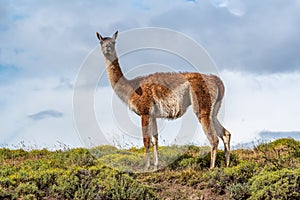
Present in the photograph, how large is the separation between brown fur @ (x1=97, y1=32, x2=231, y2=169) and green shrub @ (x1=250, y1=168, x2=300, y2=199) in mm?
2506

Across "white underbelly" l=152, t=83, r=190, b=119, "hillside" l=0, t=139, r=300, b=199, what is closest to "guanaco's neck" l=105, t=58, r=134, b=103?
"white underbelly" l=152, t=83, r=190, b=119

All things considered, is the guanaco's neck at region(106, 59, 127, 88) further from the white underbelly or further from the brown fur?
the white underbelly

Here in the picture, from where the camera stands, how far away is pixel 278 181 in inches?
380

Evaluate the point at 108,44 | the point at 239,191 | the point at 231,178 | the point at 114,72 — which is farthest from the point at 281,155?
the point at 108,44

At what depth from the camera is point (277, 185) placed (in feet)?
31.2

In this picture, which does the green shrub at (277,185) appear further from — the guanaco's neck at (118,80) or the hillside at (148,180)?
the guanaco's neck at (118,80)

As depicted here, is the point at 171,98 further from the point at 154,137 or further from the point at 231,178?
the point at 231,178

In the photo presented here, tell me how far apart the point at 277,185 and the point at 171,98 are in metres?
4.33

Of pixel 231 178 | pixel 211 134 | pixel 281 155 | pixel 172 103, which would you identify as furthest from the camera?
pixel 281 155

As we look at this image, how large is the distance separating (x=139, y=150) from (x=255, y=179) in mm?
6349

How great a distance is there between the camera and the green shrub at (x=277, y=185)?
940cm

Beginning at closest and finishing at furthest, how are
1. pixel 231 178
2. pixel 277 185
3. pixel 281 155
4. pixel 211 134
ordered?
pixel 277 185, pixel 231 178, pixel 211 134, pixel 281 155

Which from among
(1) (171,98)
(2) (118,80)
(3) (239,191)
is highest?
(2) (118,80)

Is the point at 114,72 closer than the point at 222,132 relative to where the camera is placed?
No
